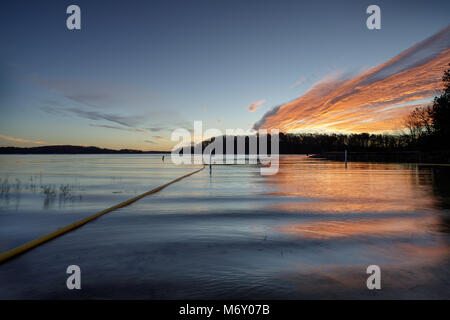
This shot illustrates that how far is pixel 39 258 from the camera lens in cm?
664

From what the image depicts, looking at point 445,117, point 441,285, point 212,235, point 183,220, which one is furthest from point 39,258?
point 445,117

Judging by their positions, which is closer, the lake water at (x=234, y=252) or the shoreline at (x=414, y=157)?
the lake water at (x=234, y=252)

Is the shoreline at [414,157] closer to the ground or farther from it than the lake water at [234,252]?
farther from it

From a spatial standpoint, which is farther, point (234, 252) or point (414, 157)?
point (414, 157)

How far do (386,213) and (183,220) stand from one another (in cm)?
640

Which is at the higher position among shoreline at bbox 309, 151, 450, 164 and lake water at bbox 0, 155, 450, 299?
shoreline at bbox 309, 151, 450, 164

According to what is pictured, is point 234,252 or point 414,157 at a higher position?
point 414,157

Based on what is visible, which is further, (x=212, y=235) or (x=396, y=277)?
(x=212, y=235)

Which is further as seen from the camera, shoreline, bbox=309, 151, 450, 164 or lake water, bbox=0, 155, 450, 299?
shoreline, bbox=309, 151, 450, 164
